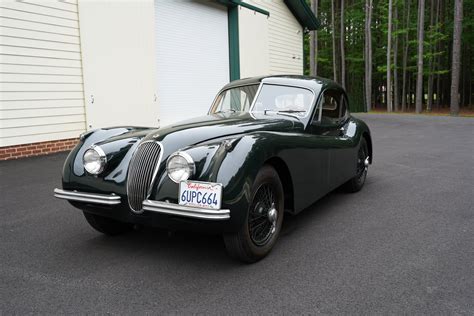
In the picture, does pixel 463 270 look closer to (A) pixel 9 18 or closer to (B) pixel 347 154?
(B) pixel 347 154

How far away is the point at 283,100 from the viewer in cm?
434

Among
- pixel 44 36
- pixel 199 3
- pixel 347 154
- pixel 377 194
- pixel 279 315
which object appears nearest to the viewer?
pixel 279 315

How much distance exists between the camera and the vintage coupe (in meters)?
2.78

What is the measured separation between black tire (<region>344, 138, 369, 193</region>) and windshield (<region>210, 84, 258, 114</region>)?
6.02ft

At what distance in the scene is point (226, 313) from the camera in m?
2.38

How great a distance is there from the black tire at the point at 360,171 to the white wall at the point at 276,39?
9650mm

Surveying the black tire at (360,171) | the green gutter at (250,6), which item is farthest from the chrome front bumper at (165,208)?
the green gutter at (250,6)

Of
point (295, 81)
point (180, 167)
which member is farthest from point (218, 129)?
point (295, 81)

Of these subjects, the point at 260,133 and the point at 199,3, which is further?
the point at 199,3

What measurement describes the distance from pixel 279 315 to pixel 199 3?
1176 centimetres

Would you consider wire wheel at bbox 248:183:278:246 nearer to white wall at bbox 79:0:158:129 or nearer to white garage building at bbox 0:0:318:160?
white garage building at bbox 0:0:318:160

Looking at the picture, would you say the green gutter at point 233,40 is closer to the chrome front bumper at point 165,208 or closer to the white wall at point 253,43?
the white wall at point 253,43

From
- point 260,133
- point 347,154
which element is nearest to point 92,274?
point 260,133

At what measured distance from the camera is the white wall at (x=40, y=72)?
766 centimetres
